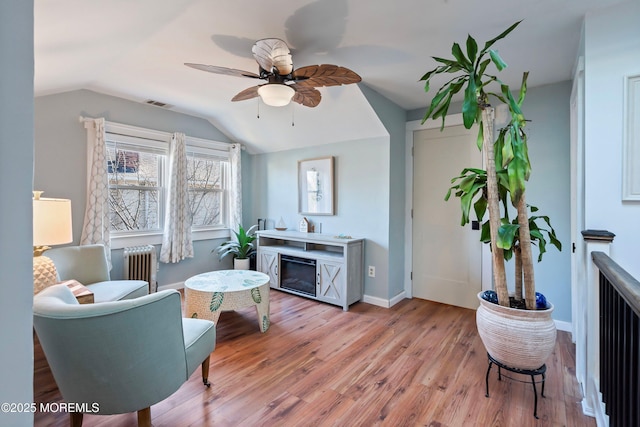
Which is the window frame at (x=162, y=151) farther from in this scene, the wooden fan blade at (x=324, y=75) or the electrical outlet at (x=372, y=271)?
the wooden fan blade at (x=324, y=75)

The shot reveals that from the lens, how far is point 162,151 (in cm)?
395

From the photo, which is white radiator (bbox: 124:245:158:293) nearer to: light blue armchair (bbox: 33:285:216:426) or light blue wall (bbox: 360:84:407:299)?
light blue armchair (bbox: 33:285:216:426)

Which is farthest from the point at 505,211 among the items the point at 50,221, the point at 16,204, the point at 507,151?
the point at 50,221

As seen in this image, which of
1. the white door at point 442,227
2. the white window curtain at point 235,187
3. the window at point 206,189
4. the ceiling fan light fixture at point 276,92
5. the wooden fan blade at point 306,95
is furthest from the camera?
the white window curtain at point 235,187

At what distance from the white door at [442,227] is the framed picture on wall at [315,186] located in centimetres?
112

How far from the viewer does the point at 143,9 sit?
170cm

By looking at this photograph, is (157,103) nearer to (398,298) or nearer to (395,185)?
(395,185)

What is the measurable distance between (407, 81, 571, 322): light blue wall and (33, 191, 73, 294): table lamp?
163 inches

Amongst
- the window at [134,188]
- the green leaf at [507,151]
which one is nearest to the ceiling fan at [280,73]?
the green leaf at [507,151]

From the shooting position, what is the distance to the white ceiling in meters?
1.77

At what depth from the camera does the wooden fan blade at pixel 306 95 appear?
7.63 feet

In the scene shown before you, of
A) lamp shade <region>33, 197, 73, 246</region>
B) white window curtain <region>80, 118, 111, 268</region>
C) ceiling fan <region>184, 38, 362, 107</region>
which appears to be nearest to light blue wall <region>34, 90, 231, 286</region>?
white window curtain <region>80, 118, 111, 268</region>

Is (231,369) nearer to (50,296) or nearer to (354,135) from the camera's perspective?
(50,296)

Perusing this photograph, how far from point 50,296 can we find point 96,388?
19.3 inches
